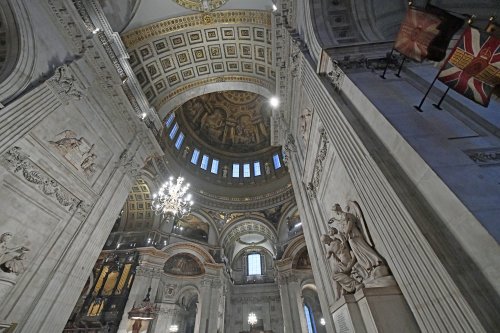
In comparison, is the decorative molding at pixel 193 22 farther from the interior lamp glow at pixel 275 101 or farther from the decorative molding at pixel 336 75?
the decorative molding at pixel 336 75

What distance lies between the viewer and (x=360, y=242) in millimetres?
3600

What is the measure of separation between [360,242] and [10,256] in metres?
7.72

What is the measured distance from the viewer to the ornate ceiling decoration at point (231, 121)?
24594 mm

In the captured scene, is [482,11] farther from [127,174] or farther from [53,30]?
[127,174]

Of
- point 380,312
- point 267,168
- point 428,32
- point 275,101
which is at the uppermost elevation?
point 267,168

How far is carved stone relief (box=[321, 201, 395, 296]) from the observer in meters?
3.13

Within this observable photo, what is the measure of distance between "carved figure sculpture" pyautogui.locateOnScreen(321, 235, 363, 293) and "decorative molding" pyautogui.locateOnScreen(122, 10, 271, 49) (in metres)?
9.86

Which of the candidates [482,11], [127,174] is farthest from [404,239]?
[127,174]

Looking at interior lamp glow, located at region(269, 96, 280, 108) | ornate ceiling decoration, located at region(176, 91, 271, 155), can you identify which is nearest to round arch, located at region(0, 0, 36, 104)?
interior lamp glow, located at region(269, 96, 280, 108)

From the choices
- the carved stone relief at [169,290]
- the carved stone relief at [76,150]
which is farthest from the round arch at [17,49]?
the carved stone relief at [169,290]

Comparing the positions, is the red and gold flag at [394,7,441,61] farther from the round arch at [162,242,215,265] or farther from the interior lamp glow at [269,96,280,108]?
the round arch at [162,242,215,265]

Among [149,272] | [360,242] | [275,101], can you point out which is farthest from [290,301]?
[360,242]

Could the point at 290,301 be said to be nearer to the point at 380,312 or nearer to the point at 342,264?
the point at 342,264

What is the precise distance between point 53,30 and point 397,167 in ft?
32.4
